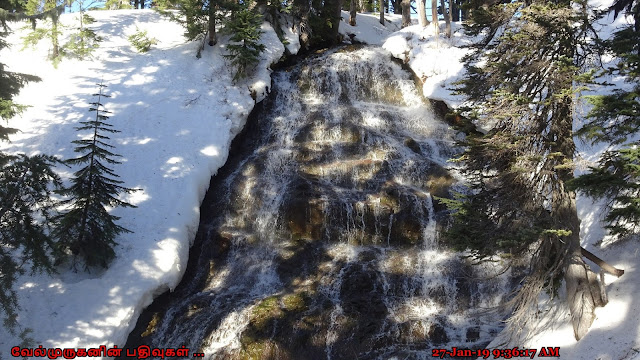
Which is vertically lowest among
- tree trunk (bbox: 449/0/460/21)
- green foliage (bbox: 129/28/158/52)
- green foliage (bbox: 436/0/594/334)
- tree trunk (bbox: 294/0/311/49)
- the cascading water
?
the cascading water

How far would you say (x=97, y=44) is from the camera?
76.4ft

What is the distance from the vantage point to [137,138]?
57.6 feet

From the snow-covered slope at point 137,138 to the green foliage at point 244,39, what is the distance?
2.68ft

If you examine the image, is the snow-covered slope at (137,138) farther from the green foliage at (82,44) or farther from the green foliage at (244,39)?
the green foliage at (244,39)

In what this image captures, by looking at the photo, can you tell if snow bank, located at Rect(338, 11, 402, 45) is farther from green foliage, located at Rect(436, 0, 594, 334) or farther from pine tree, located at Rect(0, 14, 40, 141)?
pine tree, located at Rect(0, 14, 40, 141)

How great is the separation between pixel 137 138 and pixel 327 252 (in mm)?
9237

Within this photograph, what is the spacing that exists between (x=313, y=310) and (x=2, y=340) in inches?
291

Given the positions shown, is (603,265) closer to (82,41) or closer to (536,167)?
(536,167)

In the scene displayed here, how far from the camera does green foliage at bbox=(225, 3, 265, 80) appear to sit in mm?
21141

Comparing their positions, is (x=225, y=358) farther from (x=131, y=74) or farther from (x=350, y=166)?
(x=131, y=74)

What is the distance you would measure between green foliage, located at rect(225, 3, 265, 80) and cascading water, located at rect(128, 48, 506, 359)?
2006 millimetres

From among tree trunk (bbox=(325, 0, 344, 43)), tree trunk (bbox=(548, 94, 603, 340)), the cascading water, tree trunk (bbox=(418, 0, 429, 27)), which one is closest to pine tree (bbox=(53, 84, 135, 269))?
the cascading water

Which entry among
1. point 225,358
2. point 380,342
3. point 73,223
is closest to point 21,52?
point 73,223

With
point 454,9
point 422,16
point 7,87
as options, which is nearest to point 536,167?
point 7,87
